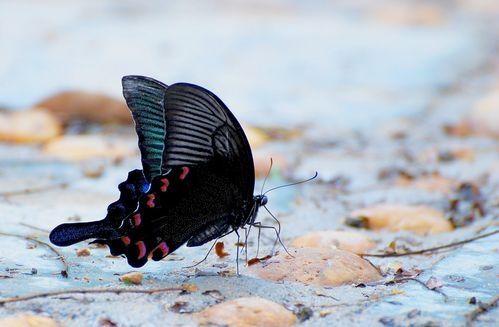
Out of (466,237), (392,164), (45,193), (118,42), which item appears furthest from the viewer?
(118,42)

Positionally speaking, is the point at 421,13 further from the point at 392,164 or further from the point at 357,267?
the point at 357,267

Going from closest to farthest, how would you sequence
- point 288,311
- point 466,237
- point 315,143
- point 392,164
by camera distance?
point 288,311, point 466,237, point 392,164, point 315,143

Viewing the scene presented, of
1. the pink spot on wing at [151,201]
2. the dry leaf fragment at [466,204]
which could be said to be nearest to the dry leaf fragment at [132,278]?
the pink spot on wing at [151,201]

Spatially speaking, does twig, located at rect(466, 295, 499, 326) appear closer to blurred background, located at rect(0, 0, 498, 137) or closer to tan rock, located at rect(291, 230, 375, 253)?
tan rock, located at rect(291, 230, 375, 253)

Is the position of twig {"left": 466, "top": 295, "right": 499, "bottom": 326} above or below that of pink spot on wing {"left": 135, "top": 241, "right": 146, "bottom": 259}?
A: below

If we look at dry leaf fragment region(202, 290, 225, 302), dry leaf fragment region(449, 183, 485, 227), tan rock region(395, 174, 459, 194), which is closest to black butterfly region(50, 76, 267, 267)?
dry leaf fragment region(202, 290, 225, 302)

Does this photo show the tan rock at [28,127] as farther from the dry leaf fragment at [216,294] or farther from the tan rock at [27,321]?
the tan rock at [27,321]

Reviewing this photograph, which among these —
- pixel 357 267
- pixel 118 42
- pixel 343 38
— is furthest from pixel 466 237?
pixel 343 38

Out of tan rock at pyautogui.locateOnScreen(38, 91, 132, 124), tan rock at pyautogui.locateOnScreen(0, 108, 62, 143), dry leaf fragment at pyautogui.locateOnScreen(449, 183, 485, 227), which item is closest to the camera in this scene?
dry leaf fragment at pyautogui.locateOnScreen(449, 183, 485, 227)
